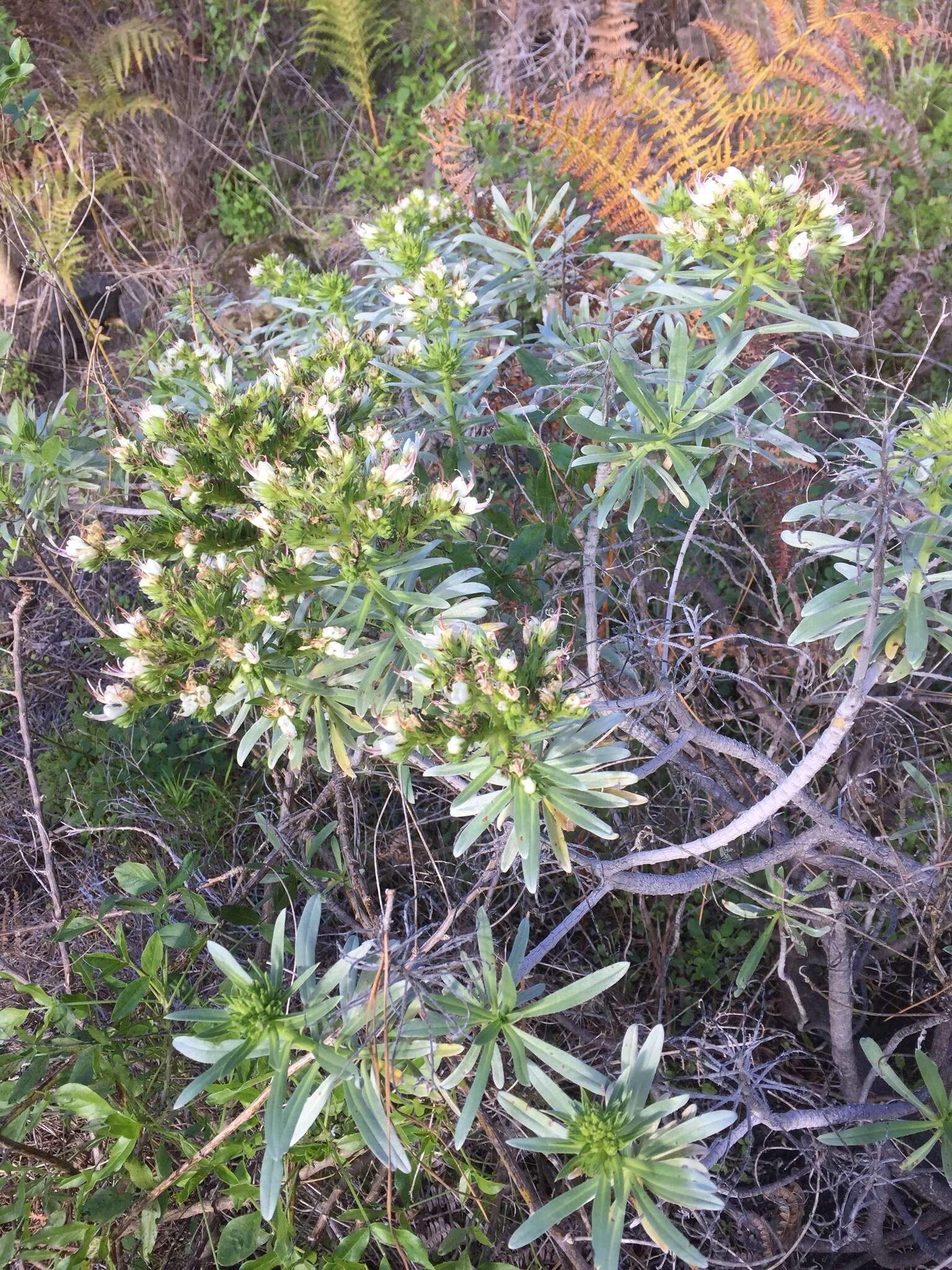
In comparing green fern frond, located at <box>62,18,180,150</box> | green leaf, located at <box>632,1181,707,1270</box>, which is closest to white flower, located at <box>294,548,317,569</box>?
green leaf, located at <box>632,1181,707,1270</box>

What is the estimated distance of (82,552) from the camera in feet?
6.31

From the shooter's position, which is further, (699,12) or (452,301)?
(699,12)

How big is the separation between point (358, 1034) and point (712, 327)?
175 centimetres

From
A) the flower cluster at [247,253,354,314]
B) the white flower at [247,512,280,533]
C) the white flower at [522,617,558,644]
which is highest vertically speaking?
the flower cluster at [247,253,354,314]

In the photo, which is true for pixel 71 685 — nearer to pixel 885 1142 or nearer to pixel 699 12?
pixel 885 1142

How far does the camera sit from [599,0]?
16.1 ft

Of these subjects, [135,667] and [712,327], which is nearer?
[135,667]

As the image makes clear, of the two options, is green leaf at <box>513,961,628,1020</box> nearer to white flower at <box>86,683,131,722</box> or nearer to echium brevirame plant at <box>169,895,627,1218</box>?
echium brevirame plant at <box>169,895,627,1218</box>

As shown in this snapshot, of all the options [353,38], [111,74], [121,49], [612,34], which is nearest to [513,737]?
[612,34]

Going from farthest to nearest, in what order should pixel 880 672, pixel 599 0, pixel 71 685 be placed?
pixel 599 0 < pixel 71 685 < pixel 880 672

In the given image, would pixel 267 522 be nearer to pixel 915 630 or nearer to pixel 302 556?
pixel 302 556

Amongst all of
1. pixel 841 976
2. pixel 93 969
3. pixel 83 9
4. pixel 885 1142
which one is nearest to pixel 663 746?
pixel 841 976

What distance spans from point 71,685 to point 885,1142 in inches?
123

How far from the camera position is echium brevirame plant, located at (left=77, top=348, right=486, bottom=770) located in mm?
1714
